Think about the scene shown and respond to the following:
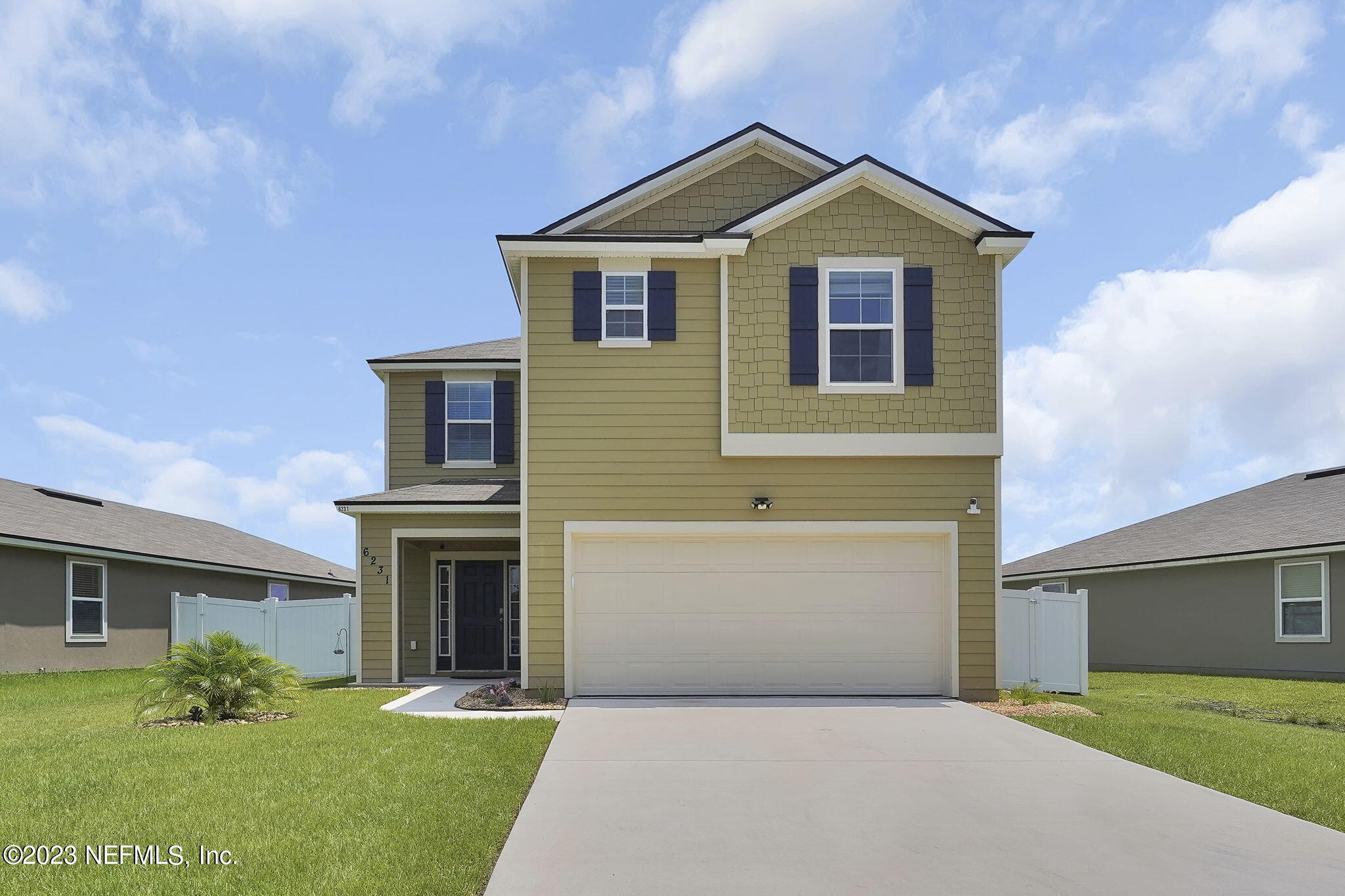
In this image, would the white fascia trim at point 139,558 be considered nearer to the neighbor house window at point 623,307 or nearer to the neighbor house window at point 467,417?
the neighbor house window at point 467,417

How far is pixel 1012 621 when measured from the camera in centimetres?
1459

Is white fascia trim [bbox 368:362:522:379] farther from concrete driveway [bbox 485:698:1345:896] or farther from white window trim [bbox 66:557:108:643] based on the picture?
concrete driveway [bbox 485:698:1345:896]

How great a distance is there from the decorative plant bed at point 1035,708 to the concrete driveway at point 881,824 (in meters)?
1.79

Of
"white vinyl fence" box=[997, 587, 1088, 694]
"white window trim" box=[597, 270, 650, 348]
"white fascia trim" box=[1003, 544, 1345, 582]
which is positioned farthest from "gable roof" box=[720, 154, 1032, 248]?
"white fascia trim" box=[1003, 544, 1345, 582]

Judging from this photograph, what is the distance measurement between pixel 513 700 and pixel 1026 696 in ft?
20.3

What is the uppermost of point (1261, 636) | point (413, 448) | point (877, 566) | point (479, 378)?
point (479, 378)

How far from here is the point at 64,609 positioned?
1847cm

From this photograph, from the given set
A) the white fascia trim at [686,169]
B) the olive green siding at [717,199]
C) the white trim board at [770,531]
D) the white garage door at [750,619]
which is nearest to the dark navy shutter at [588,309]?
the white fascia trim at [686,169]

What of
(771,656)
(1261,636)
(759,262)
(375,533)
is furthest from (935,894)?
(1261,636)

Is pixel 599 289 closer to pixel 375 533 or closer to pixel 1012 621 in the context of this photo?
pixel 375 533

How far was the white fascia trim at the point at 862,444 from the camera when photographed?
41.6 feet

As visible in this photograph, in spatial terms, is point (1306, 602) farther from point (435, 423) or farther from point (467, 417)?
point (435, 423)

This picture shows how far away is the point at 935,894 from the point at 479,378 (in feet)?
45.6

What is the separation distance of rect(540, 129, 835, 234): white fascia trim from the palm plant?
6503mm
